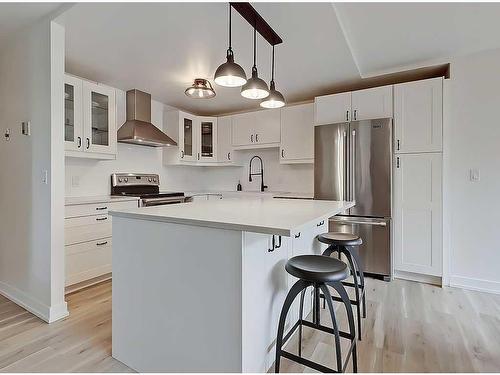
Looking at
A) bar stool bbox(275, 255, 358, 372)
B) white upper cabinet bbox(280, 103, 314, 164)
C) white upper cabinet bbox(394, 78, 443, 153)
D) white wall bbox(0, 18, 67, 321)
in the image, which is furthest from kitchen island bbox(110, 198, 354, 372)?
white upper cabinet bbox(280, 103, 314, 164)

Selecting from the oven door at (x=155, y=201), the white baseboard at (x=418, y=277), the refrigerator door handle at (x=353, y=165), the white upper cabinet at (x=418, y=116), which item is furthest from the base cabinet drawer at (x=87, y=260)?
the white upper cabinet at (x=418, y=116)

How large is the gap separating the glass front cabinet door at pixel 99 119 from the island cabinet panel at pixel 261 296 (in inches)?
101

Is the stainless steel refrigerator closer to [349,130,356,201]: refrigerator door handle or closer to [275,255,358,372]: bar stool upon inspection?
[349,130,356,201]: refrigerator door handle

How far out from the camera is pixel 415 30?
2.33 meters

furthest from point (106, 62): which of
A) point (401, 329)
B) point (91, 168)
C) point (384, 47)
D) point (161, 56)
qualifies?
point (401, 329)

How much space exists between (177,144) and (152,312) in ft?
10.1

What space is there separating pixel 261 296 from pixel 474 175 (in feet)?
8.58

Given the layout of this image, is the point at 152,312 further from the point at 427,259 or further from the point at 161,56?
the point at 427,259

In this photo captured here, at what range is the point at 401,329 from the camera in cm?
204

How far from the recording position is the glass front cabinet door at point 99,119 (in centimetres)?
305

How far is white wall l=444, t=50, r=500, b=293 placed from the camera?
270 centimetres

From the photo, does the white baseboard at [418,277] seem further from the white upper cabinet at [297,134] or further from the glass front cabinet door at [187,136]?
the glass front cabinet door at [187,136]

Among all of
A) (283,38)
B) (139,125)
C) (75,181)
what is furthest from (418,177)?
(75,181)

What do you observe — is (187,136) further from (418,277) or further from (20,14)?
(418,277)
